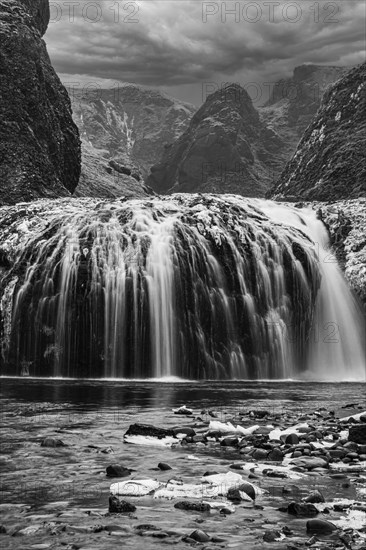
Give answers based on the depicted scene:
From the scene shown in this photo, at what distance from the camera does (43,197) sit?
63375mm

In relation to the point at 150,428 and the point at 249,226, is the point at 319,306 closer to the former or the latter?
the point at 249,226

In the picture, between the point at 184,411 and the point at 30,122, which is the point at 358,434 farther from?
the point at 30,122

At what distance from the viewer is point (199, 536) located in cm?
766

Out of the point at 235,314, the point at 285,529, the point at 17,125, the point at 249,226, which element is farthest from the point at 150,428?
the point at 17,125

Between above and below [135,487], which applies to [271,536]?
below

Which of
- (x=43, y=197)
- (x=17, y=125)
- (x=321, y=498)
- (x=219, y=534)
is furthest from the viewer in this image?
(x=17, y=125)

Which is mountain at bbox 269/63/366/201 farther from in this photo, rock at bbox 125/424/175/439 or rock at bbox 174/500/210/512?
rock at bbox 174/500/210/512

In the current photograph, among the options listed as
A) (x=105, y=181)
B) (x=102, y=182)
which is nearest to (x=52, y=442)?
(x=102, y=182)

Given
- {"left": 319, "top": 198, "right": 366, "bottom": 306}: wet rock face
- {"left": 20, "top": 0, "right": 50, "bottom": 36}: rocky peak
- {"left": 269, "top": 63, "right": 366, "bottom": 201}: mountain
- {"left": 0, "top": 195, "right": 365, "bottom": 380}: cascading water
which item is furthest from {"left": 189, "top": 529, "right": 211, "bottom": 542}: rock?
{"left": 20, "top": 0, "right": 50, "bottom": 36}: rocky peak

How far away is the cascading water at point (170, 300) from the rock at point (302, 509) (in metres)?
27.5

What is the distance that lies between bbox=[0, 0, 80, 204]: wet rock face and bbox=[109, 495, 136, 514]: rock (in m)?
54.8

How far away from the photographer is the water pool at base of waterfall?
25.7 feet

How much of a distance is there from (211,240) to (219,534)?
35314 millimetres

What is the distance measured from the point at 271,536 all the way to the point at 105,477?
3.80m
